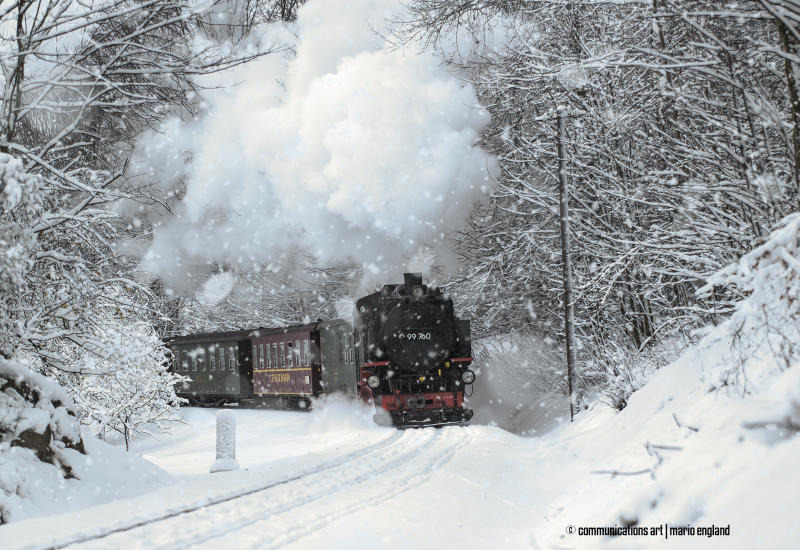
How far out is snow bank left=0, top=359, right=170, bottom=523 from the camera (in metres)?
7.25

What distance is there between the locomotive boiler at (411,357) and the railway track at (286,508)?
485 cm

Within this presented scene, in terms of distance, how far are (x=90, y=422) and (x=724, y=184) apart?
59.7 feet

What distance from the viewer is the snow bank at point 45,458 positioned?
725 centimetres

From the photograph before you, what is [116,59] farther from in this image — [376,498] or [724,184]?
[724,184]

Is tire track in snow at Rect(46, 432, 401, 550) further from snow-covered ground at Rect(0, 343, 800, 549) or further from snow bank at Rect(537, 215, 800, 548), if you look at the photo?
snow bank at Rect(537, 215, 800, 548)

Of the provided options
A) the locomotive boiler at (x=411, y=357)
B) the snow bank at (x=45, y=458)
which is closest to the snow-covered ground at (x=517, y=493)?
the snow bank at (x=45, y=458)

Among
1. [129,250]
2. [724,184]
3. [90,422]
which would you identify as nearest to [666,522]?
[724,184]

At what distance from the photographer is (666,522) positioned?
3.94 metres

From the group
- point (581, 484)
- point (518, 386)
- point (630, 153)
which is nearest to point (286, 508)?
point (581, 484)

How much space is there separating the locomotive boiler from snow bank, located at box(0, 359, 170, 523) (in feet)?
23.7

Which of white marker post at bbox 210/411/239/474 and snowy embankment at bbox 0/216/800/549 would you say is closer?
snowy embankment at bbox 0/216/800/549

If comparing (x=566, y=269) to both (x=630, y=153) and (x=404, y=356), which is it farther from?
(x=404, y=356)

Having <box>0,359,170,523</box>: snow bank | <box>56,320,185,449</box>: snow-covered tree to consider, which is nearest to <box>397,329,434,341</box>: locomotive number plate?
<box>56,320,185,449</box>: snow-covered tree

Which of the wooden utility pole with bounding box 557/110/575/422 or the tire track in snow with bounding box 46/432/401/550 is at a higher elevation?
the wooden utility pole with bounding box 557/110/575/422
